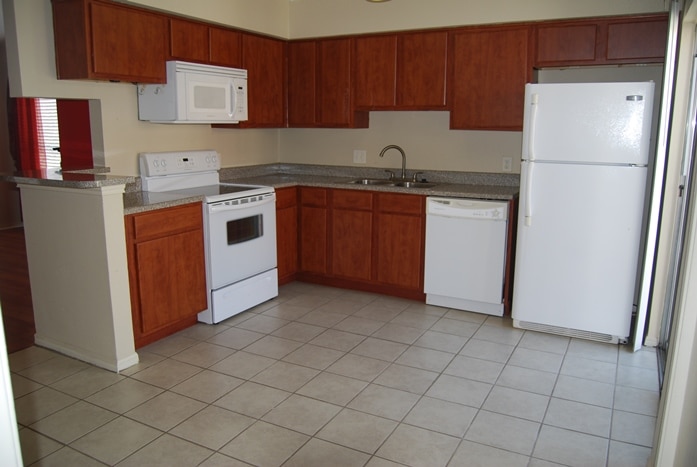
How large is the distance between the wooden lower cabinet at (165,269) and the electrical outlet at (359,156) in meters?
1.86

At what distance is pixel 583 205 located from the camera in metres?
3.60

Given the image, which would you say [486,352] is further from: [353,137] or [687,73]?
[353,137]

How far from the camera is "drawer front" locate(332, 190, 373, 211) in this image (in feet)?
15.0

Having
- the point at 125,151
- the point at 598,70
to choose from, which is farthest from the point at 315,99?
the point at 598,70

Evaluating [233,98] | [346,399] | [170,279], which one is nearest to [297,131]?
[233,98]

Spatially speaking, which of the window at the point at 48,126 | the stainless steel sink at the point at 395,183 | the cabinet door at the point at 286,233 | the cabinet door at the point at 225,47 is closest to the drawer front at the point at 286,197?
the cabinet door at the point at 286,233

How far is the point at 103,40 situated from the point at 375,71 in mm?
2141

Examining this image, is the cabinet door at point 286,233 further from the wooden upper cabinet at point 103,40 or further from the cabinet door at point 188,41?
the wooden upper cabinet at point 103,40

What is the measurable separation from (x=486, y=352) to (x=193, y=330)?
200 centimetres

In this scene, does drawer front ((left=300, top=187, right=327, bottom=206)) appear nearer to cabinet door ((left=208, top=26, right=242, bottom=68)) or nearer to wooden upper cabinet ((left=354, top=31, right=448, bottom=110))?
wooden upper cabinet ((left=354, top=31, right=448, bottom=110))

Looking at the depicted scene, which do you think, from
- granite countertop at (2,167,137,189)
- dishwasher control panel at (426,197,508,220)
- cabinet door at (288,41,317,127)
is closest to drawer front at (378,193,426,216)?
dishwasher control panel at (426,197,508,220)

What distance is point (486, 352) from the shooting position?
3.54m

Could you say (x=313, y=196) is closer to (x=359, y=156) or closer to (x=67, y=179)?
(x=359, y=156)

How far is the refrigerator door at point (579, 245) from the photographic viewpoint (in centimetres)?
351
